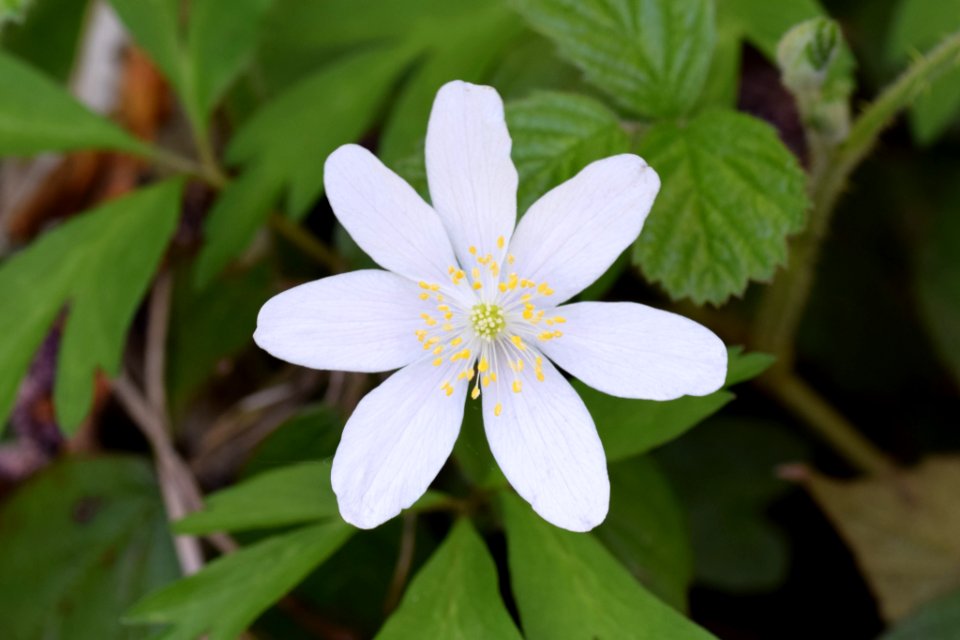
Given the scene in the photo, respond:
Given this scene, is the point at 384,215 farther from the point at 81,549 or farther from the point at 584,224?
the point at 81,549

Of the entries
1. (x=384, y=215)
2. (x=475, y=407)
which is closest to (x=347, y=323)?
(x=384, y=215)

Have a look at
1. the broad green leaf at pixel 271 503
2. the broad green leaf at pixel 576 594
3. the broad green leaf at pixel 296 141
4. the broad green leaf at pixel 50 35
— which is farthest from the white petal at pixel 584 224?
the broad green leaf at pixel 50 35

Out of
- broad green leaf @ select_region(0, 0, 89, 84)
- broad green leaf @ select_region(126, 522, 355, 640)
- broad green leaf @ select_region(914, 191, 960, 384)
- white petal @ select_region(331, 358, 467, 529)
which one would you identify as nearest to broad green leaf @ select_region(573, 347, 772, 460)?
white petal @ select_region(331, 358, 467, 529)

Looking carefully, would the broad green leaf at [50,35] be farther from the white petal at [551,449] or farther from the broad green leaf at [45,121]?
the white petal at [551,449]

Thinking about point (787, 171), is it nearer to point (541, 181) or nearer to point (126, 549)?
point (541, 181)

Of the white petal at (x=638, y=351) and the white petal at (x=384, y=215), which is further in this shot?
the white petal at (x=384, y=215)

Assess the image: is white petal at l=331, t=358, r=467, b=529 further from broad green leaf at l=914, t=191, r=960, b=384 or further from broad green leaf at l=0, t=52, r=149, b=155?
broad green leaf at l=914, t=191, r=960, b=384
